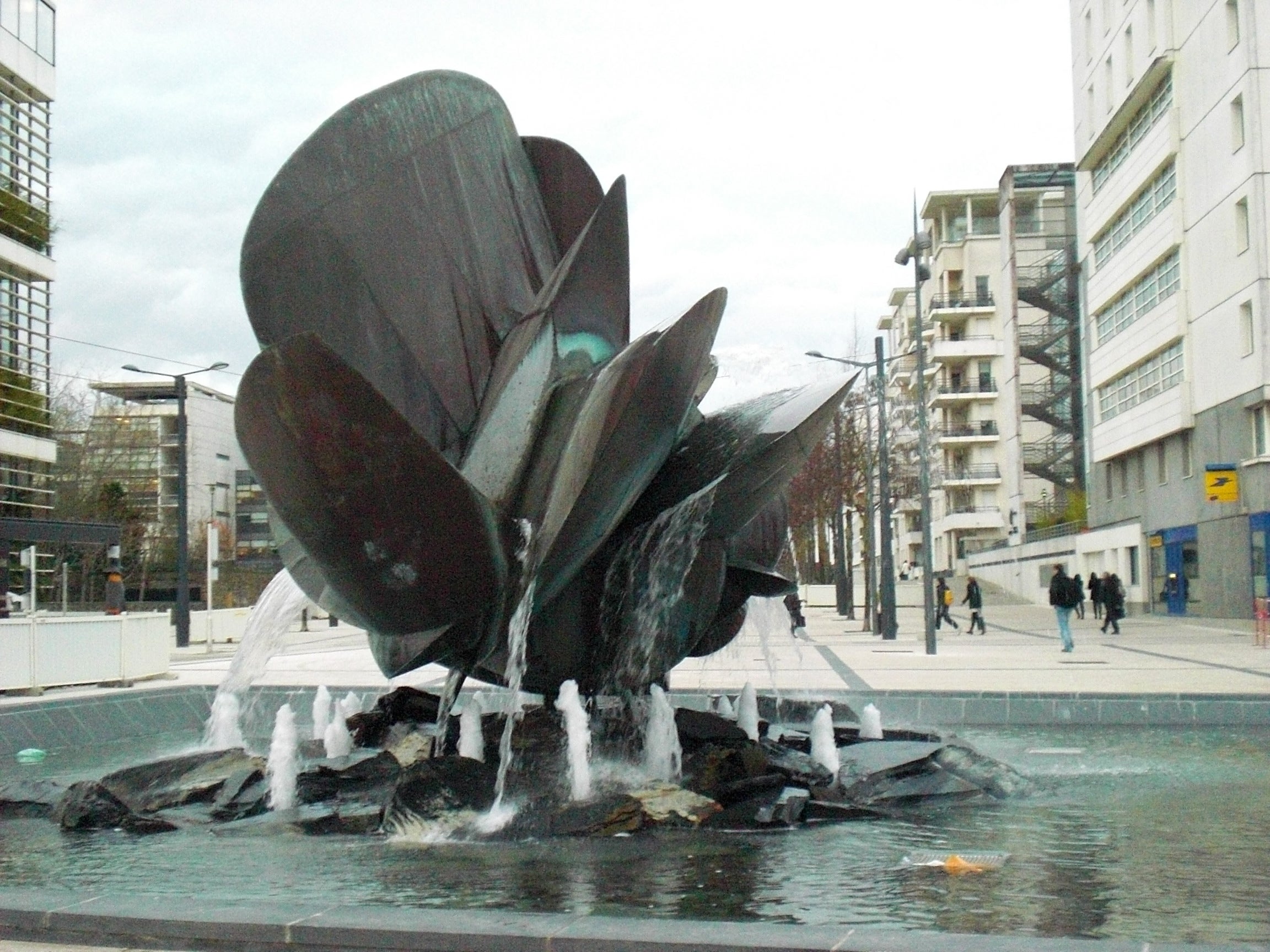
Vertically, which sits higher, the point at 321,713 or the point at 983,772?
the point at 321,713

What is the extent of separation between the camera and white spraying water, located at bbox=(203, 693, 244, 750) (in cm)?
1262

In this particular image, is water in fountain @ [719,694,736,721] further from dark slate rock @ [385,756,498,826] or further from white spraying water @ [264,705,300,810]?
white spraying water @ [264,705,300,810]

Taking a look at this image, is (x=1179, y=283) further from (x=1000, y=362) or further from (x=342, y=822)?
(x=1000, y=362)

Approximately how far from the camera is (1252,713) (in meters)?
14.1

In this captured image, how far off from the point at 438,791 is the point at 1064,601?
2008 centimetres

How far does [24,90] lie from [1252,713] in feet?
123

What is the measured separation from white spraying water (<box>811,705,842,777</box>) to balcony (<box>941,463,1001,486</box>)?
7750cm

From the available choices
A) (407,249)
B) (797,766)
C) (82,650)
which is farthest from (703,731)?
(82,650)

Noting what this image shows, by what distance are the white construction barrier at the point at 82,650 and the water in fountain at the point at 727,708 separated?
8.97 m

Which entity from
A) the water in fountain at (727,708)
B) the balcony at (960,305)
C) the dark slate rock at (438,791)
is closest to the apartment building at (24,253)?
the water in fountain at (727,708)

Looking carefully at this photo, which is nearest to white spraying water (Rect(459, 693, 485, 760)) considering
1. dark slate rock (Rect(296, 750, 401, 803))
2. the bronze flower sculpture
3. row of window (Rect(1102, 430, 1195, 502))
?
the bronze flower sculpture

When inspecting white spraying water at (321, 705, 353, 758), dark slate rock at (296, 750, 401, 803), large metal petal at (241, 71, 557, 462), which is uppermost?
large metal petal at (241, 71, 557, 462)

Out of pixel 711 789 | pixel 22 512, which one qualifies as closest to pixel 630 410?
pixel 711 789

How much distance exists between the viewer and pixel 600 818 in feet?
28.5
